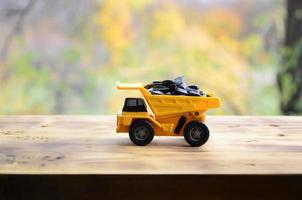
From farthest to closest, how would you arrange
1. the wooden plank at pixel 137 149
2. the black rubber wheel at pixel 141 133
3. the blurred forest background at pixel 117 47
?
the blurred forest background at pixel 117 47 < the black rubber wheel at pixel 141 133 < the wooden plank at pixel 137 149

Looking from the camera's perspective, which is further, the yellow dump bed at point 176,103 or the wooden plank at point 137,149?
the yellow dump bed at point 176,103

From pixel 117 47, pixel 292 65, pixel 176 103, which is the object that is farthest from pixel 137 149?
pixel 292 65

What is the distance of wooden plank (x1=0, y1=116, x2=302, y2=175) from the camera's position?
103 cm

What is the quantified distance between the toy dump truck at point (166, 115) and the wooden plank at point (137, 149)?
3cm

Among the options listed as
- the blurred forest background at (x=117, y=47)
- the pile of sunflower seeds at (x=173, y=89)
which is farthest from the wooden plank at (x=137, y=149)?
the blurred forest background at (x=117, y=47)

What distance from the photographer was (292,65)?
211 centimetres

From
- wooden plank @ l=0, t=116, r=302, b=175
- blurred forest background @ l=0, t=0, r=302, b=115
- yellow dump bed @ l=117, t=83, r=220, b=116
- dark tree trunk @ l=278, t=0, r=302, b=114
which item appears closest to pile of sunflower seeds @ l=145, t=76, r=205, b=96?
yellow dump bed @ l=117, t=83, r=220, b=116

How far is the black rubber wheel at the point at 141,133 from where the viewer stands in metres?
1.21

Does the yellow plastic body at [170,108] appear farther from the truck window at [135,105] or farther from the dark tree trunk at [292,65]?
the dark tree trunk at [292,65]

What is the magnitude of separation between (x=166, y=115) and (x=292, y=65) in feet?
3.50

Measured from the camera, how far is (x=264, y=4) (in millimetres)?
2055

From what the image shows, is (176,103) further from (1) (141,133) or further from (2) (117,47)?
(2) (117,47)
